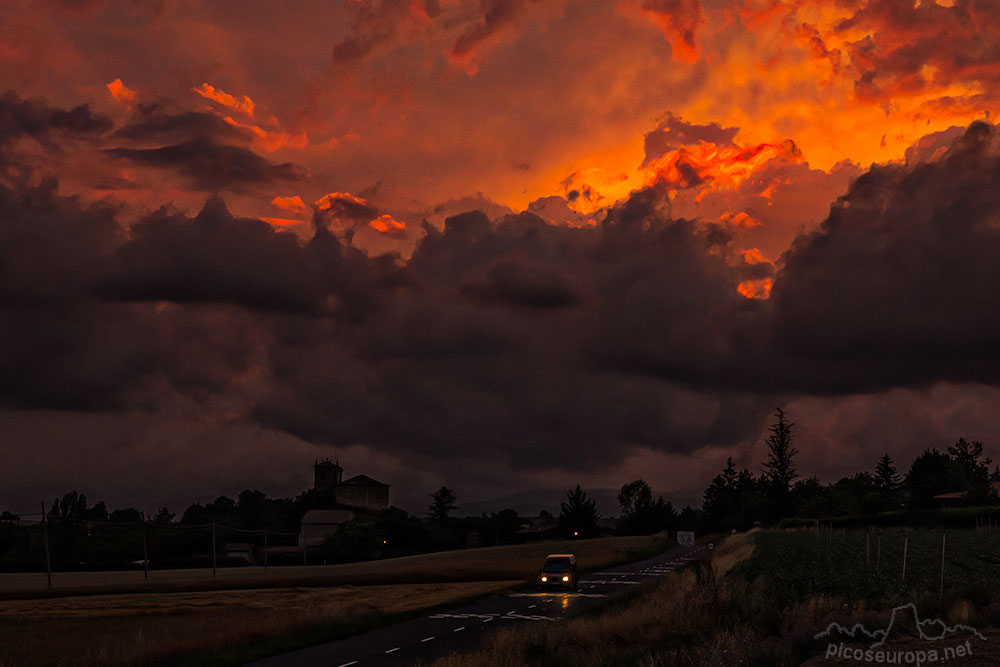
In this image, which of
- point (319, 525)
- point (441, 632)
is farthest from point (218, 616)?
point (319, 525)

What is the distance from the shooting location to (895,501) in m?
152

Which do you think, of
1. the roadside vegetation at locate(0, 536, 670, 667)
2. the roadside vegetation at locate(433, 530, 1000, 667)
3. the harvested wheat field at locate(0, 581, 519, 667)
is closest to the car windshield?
the roadside vegetation at locate(0, 536, 670, 667)

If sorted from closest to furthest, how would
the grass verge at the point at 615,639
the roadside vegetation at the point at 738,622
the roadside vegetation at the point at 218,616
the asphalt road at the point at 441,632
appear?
the roadside vegetation at the point at 738,622 < the grass verge at the point at 615,639 < the asphalt road at the point at 441,632 < the roadside vegetation at the point at 218,616

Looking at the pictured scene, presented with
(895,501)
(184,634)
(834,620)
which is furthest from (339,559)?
(834,620)

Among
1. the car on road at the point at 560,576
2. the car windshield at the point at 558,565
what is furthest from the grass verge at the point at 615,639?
the car windshield at the point at 558,565

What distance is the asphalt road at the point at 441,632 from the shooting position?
27.9m

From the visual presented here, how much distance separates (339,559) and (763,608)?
434 feet

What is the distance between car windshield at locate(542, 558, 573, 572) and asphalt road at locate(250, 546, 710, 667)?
51.0 inches

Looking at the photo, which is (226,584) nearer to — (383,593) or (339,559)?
(383,593)

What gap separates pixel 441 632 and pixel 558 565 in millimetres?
21849

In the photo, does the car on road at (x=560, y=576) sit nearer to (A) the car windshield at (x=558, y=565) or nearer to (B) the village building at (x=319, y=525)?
(A) the car windshield at (x=558, y=565)

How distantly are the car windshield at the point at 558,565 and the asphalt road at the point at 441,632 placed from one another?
1294 millimetres

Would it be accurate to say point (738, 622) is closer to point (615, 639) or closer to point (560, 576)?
point (615, 639)

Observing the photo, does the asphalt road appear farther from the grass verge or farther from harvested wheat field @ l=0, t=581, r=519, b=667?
the grass verge
